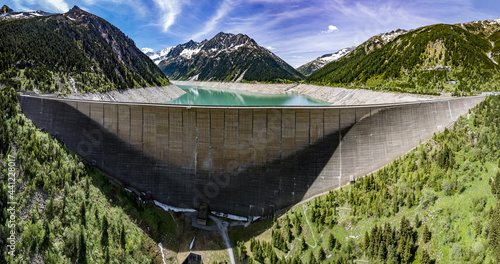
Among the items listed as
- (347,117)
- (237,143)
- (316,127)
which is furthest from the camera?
(237,143)

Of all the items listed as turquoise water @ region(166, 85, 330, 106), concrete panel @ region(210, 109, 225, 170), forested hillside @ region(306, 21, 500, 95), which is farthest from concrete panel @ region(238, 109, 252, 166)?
turquoise water @ region(166, 85, 330, 106)

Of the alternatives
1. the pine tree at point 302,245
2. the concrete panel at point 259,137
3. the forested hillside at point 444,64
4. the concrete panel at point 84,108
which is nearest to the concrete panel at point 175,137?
the concrete panel at point 259,137

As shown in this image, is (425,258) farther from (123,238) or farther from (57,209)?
(57,209)

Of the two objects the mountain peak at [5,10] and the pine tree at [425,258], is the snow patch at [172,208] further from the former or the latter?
the mountain peak at [5,10]

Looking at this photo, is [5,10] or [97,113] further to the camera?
[5,10]

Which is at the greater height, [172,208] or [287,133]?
[287,133]

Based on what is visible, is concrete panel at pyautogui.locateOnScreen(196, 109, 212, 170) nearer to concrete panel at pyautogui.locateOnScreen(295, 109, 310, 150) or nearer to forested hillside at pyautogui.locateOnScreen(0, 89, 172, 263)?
forested hillside at pyautogui.locateOnScreen(0, 89, 172, 263)

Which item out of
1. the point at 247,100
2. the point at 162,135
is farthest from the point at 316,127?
the point at 247,100
